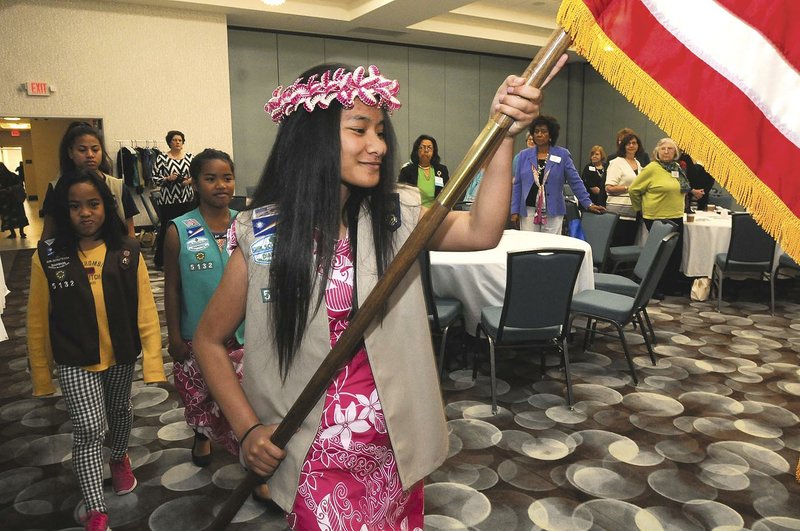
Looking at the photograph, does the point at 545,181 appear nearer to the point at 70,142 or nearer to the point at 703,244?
the point at 703,244

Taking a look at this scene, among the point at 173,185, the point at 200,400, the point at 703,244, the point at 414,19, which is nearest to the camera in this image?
the point at 200,400

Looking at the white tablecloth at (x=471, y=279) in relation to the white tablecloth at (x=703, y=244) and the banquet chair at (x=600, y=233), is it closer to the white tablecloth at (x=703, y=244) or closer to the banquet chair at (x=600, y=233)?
the banquet chair at (x=600, y=233)

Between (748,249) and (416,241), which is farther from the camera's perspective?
(748,249)

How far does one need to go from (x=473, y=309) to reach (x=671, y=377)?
4.45 ft

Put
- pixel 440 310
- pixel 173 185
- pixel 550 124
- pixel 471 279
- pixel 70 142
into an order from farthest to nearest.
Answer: pixel 173 185
pixel 550 124
pixel 471 279
pixel 440 310
pixel 70 142

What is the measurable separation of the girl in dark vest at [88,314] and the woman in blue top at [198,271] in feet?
0.35

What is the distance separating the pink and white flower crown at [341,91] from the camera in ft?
3.77

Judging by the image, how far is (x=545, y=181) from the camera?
5.69 m

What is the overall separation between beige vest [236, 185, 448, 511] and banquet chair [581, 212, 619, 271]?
4.40 m

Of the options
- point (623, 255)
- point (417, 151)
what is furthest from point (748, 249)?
point (417, 151)

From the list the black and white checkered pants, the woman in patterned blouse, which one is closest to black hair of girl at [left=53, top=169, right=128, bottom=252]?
the black and white checkered pants

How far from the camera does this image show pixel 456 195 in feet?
3.51

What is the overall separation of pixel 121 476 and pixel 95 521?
1.32 ft

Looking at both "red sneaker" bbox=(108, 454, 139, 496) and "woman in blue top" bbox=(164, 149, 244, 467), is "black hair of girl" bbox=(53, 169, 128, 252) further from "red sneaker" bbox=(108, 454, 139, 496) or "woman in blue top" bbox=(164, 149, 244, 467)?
"red sneaker" bbox=(108, 454, 139, 496)
